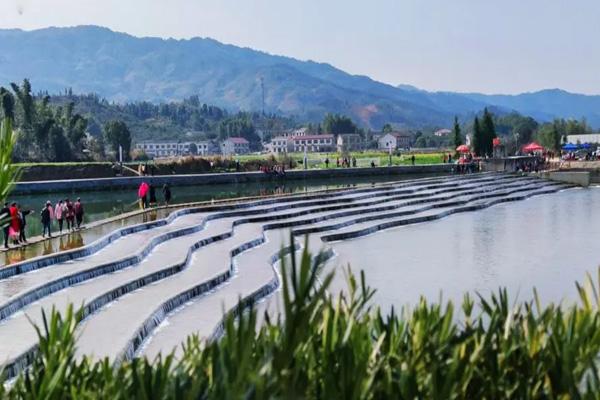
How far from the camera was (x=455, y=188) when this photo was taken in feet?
162

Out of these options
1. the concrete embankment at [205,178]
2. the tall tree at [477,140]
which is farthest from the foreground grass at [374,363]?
the tall tree at [477,140]

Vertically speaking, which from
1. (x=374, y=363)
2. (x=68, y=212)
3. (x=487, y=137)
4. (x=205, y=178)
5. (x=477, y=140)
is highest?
(x=487, y=137)

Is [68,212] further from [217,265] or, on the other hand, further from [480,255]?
[480,255]

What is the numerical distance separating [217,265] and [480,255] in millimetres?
8763

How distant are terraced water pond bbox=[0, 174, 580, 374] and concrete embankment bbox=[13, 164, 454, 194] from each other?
2322 cm

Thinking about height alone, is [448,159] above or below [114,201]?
above

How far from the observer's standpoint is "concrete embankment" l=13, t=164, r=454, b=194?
188 feet

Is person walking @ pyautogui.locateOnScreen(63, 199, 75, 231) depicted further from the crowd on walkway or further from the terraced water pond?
the terraced water pond

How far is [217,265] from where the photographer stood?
66.4 feet

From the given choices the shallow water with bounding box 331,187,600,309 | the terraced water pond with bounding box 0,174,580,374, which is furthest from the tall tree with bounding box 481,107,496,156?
the shallow water with bounding box 331,187,600,309

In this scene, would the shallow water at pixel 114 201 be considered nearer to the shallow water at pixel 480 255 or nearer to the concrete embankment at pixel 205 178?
the concrete embankment at pixel 205 178

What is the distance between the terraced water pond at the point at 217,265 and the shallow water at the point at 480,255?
→ 0.24ft

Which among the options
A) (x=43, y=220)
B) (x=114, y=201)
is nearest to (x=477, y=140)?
(x=114, y=201)

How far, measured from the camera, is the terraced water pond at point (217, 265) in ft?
45.0
